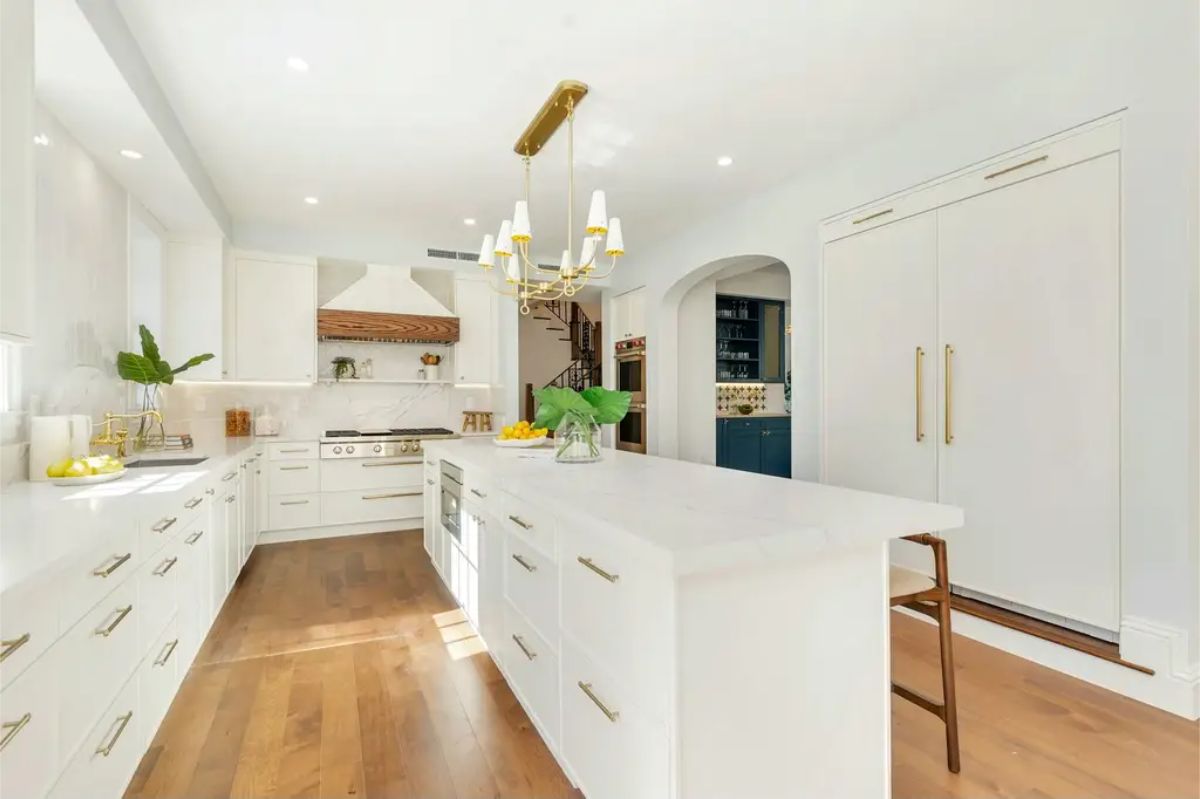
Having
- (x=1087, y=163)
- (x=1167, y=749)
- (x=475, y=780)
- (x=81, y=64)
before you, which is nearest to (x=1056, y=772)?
(x=1167, y=749)

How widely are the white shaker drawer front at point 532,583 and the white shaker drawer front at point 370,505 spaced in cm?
321

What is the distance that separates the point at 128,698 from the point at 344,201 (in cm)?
351

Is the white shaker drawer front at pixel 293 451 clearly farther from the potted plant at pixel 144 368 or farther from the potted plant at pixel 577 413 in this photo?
the potted plant at pixel 577 413

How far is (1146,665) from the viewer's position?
84.7 inches

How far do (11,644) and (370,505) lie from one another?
408cm

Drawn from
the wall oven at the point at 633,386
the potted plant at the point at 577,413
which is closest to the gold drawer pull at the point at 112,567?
the potted plant at the point at 577,413

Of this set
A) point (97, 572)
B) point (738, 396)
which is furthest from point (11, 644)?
point (738, 396)

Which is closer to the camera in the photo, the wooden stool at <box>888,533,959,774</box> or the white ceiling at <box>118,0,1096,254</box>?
the wooden stool at <box>888,533,959,774</box>

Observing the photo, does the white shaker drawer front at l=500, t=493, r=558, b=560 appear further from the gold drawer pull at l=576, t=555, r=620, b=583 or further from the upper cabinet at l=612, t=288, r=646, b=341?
the upper cabinet at l=612, t=288, r=646, b=341

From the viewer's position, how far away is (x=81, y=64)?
6.57 ft

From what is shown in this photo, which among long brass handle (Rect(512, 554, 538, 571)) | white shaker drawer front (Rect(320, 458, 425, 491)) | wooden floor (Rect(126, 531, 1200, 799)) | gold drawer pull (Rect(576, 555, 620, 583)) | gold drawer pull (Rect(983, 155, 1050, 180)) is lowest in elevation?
wooden floor (Rect(126, 531, 1200, 799))

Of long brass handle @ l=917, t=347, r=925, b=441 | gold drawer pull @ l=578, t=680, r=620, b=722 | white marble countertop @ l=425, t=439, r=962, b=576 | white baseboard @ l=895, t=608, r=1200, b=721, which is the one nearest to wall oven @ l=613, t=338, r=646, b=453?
long brass handle @ l=917, t=347, r=925, b=441

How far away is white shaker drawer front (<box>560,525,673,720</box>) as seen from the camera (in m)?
1.18

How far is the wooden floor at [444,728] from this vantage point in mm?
1705
